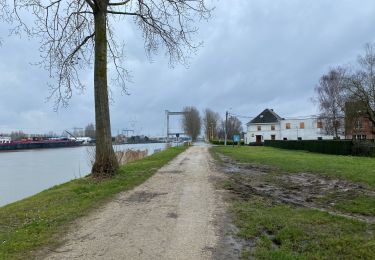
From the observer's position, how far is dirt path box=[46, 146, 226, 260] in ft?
18.7

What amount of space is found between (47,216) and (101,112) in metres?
6.92

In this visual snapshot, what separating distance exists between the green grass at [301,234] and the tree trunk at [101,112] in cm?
734

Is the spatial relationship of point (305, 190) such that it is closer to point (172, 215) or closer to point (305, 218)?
point (305, 218)

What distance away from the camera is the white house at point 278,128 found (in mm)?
94562

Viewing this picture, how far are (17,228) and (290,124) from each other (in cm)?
9431

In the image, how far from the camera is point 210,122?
133750 millimetres

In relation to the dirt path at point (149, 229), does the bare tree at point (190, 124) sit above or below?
above

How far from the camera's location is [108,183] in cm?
1352

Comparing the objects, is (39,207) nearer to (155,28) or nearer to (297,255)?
(297,255)

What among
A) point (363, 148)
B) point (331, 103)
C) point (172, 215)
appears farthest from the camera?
point (331, 103)

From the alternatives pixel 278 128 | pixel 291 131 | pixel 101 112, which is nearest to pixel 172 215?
pixel 101 112

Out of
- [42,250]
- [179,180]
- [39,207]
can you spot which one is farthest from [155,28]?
[42,250]

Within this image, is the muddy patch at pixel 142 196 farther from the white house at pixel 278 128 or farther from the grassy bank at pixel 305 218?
the white house at pixel 278 128

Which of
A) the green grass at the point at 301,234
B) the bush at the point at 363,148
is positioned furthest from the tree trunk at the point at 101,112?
the bush at the point at 363,148
